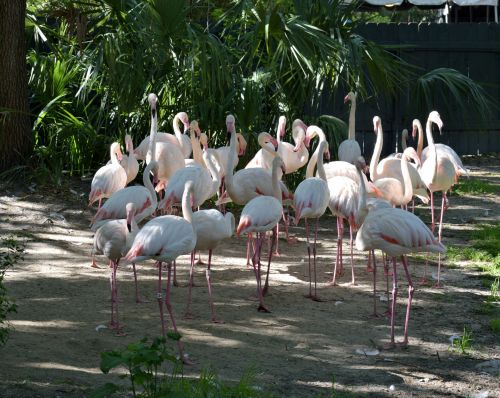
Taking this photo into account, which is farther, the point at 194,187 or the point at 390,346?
the point at 194,187

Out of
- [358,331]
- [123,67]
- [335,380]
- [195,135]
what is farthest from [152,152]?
[335,380]

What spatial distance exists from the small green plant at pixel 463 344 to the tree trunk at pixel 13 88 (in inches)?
243

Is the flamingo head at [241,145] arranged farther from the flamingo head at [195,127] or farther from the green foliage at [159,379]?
the green foliage at [159,379]

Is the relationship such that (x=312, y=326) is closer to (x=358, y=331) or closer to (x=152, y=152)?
(x=358, y=331)

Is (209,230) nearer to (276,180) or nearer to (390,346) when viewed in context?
(276,180)

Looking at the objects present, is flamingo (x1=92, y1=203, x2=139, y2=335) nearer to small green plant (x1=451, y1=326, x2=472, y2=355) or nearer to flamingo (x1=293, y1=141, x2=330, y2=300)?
flamingo (x1=293, y1=141, x2=330, y2=300)

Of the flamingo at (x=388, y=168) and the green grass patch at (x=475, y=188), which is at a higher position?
the flamingo at (x=388, y=168)

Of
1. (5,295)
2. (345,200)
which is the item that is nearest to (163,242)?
(5,295)

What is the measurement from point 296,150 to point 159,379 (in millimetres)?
4160

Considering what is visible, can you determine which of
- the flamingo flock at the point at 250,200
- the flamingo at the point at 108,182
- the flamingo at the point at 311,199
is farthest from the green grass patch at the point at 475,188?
the flamingo at the point at 108,182

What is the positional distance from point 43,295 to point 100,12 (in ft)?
13.2

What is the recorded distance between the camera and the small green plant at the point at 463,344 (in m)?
5.77

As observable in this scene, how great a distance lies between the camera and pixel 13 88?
33.5 feet

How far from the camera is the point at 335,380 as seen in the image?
5184 mm
